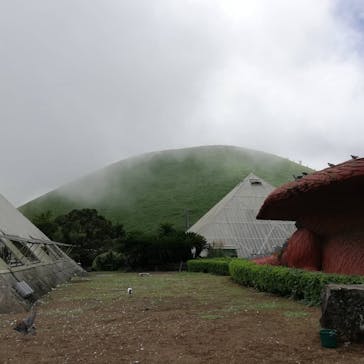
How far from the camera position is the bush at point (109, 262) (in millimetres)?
39312

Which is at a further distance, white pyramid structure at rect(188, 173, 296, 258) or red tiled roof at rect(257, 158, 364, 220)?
white pyramid structure at rect(188, 173, 296, 258)

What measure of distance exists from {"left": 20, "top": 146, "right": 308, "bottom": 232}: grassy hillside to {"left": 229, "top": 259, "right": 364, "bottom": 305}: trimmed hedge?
187ft

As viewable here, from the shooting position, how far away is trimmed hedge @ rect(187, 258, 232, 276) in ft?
84.1

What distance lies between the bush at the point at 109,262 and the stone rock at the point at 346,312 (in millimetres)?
33970

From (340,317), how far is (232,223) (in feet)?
131

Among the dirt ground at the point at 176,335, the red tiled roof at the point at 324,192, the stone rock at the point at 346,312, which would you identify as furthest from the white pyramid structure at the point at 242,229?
the stone rock at the point at 346,312

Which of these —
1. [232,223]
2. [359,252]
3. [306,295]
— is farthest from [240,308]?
[232,223]

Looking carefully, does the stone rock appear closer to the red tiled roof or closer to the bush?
the red tiled roof

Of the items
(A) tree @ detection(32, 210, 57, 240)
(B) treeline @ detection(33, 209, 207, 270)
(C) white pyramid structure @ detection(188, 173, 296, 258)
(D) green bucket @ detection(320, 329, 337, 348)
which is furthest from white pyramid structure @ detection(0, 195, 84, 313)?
(A) tree @ detection(32, 210, 57, 240)

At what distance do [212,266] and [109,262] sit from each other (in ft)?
46.5

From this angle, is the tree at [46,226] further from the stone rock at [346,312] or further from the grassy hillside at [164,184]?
the stone rock at [346,312]

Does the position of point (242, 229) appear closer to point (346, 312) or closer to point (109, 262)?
point (109, 262)

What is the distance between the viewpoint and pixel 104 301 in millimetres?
12352

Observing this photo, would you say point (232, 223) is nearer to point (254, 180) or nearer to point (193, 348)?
point (254, 180)
